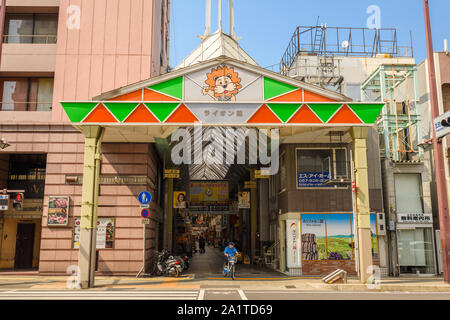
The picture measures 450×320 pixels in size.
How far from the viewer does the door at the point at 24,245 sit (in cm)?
2333

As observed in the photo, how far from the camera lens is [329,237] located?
68.2 feet

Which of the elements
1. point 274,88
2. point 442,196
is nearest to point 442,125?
point 442,196

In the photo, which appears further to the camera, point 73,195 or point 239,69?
point 73,195

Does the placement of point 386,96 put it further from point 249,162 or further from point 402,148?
point 249,162

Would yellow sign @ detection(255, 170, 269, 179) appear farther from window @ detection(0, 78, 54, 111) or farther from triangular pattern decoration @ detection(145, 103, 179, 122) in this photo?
window @ detection(0, 78, 54, 111)

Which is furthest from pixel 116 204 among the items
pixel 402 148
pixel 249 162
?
pixel 402 148

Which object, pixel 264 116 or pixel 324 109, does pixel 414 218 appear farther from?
pixel 264 116

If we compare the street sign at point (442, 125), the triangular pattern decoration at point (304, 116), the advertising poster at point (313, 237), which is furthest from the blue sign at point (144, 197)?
the street sign at point (442, 125)

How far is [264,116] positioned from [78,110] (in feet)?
24.4

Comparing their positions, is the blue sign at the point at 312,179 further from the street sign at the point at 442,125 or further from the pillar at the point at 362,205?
the street sign at the point at 442,125

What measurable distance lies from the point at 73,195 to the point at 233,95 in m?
9.40

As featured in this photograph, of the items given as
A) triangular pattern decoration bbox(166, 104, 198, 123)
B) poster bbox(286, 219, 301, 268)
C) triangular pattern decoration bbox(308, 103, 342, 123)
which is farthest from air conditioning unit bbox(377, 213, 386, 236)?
triangular pattern decoration bbox(166, 104, 198, 123)

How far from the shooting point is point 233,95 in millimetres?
17125

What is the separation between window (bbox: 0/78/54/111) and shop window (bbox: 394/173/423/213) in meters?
19.1
